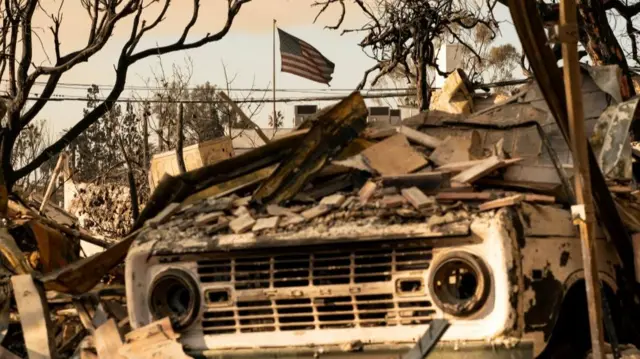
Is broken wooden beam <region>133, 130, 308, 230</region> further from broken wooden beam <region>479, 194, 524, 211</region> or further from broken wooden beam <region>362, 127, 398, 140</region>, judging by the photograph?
broken wooden beam <region>479, 194, 524, 211</region>

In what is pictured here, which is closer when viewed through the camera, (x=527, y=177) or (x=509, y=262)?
(x=509, y=262)

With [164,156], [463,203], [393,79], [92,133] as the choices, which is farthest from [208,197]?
[92,133]

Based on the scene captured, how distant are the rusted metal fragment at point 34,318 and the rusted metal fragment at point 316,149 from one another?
133 cm

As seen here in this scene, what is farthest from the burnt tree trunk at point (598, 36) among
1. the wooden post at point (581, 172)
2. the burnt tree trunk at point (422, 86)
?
the wooden post at point (581, 172)

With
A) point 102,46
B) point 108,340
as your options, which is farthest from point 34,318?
point 102,46

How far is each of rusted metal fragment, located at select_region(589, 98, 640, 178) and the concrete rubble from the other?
2 cm

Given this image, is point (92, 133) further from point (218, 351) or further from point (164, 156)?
point (218, 351)

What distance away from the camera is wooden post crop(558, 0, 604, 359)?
4672 mm

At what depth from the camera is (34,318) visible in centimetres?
600

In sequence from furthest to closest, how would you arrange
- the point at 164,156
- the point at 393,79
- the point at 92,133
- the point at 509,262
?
the point at 92,133 → the point at 393,79 → the point at 164,156 → the point at 509,262

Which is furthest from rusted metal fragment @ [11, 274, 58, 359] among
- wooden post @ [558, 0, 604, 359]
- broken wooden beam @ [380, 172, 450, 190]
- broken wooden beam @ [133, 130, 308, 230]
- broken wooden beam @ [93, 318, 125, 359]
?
wooden post @ [558, 0, 604, 359]

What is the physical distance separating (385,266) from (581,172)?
886 mm

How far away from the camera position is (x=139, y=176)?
68.3 ft

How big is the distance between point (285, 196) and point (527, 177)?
113cm
